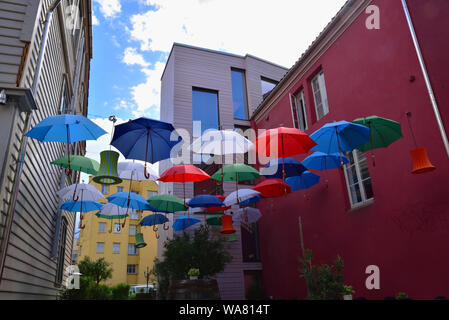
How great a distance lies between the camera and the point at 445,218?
6289 millimetres

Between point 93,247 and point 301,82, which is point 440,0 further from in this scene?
point 93,247

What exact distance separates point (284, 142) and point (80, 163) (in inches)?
192

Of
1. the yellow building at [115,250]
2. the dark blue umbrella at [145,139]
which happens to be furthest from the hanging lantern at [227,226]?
the yellow building at [115,250]

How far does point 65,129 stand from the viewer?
6.31 m

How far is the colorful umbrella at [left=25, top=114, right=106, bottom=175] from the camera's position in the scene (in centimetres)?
544

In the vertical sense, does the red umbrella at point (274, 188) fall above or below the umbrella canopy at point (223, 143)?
below

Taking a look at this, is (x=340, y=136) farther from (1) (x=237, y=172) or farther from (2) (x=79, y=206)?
(2) (x=79, y=206)

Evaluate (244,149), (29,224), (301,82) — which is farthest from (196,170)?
(301,82)

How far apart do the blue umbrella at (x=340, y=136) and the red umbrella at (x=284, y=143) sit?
0.34m

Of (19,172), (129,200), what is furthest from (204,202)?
(19,172)

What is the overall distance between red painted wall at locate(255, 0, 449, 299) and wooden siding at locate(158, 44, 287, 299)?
517 centimetres

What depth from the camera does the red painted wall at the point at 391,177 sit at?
658 centimetres

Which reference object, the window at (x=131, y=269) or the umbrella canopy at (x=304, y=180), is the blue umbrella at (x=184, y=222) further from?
Result: the window at (x=131, y=269)
